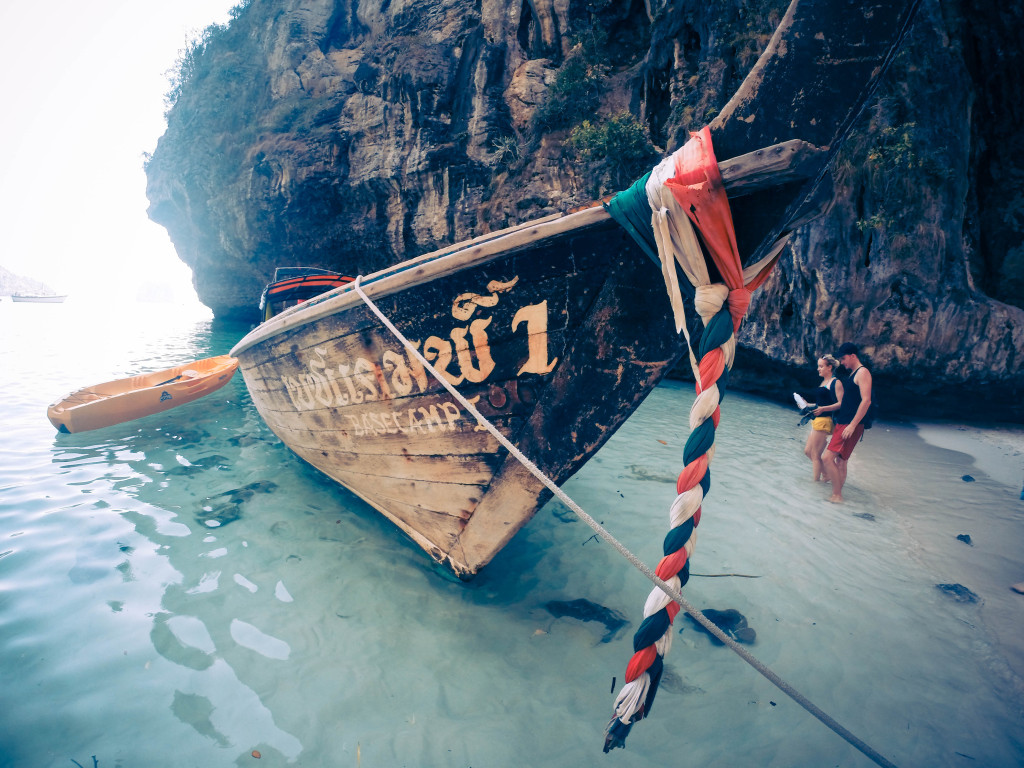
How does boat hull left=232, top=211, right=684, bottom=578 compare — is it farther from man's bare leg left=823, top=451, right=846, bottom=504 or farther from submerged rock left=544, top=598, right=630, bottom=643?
man's bare leg left=823, top=451, right=846, bottom=504

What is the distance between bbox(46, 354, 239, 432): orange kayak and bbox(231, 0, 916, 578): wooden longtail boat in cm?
350

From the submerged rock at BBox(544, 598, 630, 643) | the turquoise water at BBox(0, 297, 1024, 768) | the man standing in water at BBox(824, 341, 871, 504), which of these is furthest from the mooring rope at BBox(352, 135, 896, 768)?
the man standing in water at BBox(824, 341, 871, 504)

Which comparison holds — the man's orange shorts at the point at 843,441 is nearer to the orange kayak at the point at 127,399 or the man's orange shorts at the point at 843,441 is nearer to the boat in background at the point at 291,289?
the boat in background at the point at 291,289

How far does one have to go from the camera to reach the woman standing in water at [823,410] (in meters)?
3.92

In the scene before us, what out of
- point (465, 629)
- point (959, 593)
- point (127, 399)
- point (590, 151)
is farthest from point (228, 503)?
point (590, 151)

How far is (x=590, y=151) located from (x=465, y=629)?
410 inches

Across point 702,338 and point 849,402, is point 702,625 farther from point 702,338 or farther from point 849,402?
point 849,402

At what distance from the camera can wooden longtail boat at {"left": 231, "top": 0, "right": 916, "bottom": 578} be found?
46.5 inches

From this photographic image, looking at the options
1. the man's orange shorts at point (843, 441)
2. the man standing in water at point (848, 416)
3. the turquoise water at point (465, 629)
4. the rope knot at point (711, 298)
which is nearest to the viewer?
the rope knot at point (711, 298)

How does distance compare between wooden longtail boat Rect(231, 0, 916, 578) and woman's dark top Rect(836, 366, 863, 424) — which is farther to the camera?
woman's dark top Rect(836, 366, 863, 424)

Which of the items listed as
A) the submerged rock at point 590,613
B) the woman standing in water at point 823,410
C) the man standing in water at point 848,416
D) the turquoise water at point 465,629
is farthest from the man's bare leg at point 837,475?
the submerged rock at point 590,613

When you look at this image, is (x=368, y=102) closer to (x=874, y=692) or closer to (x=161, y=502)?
(x=161, y=502)

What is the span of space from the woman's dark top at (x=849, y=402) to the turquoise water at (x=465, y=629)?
0.78 metres

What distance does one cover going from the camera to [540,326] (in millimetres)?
1871
